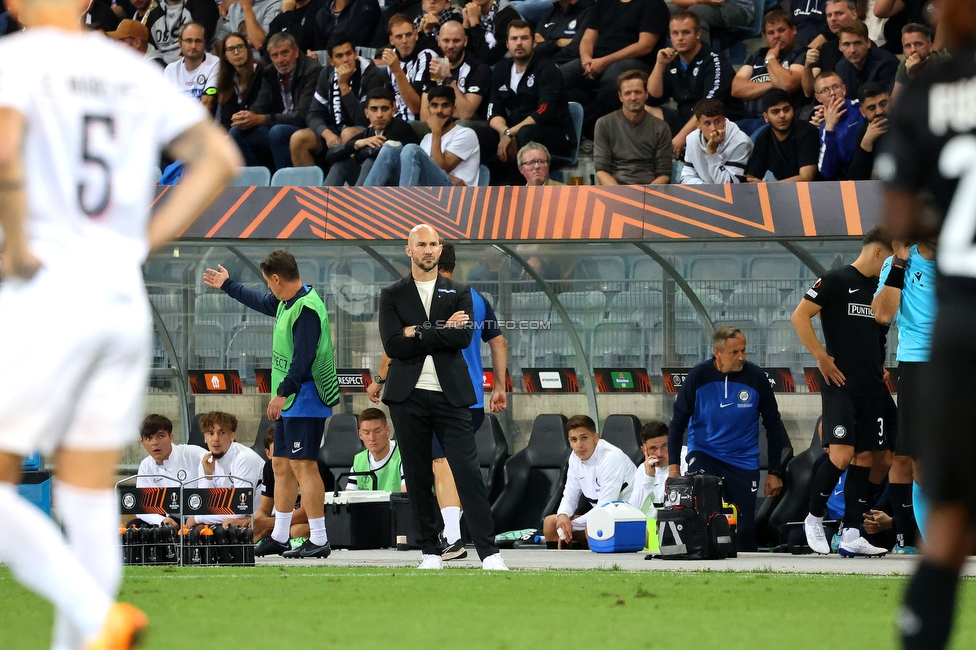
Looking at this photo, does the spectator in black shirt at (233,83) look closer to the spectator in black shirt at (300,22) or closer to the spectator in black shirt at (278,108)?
the spectator in black shirt at (278,108)

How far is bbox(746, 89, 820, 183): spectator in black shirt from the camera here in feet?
41.2

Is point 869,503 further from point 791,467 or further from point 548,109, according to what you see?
point 548,109

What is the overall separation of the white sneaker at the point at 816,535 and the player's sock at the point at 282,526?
3.78 m

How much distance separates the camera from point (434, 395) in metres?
8.78

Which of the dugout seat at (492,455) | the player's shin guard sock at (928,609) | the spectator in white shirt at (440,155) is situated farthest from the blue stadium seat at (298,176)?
the player's shin guard sock at (928,609)

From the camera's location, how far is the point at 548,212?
12.3 m

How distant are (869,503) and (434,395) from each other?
11.9 feet

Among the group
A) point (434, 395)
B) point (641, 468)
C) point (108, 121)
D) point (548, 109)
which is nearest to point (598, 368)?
point (641, 468)

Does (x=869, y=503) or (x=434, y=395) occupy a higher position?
(x=434, y=395)

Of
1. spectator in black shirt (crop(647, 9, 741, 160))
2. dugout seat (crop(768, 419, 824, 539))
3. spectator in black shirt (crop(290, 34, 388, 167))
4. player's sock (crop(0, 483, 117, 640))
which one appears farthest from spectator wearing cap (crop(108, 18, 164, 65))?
player's sock (crop(0, 483, 117, 640))

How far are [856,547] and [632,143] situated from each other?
4619 mm

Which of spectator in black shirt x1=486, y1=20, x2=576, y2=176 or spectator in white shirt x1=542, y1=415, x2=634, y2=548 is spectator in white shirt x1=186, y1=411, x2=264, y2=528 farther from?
spectator in black shirt x1=486, y1=20, x2=576, y2=176

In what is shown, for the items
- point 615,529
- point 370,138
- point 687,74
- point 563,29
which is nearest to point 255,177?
point 370,138

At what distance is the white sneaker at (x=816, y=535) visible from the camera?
1043 centimetres
